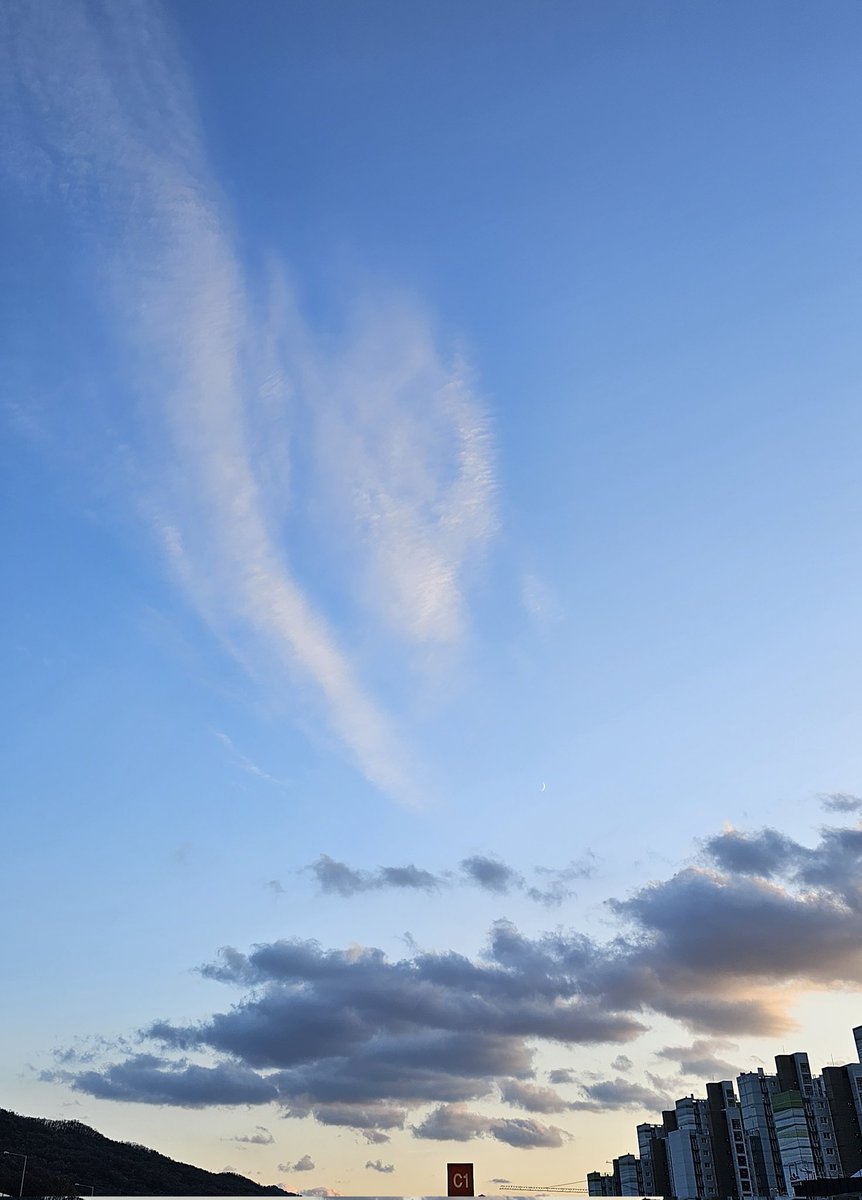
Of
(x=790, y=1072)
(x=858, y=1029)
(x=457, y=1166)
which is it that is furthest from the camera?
(x=790, y=1072)

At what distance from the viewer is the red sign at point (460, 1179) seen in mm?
71375

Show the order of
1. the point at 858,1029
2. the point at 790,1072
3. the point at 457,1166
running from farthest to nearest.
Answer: the point at 790,1072 < the point at 858,1029 < the point at 457,1166

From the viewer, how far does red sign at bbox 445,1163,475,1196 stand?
71.4 meters

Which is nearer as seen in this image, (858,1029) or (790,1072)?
(858,1029)

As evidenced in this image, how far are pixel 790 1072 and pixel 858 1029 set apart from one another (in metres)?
32.8

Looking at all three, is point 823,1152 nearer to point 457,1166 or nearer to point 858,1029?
point 858,1029

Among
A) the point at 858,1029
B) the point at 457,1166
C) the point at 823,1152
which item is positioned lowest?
the point at 457,1166

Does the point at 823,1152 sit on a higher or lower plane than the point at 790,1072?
lower

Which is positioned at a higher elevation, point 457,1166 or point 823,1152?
point 823,1152

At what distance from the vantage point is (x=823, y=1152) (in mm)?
180125

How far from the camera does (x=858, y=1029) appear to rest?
556 ft

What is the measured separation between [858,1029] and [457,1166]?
126053mm

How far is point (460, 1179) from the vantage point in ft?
238

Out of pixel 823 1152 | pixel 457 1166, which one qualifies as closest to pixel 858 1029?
pixel 823 1152
